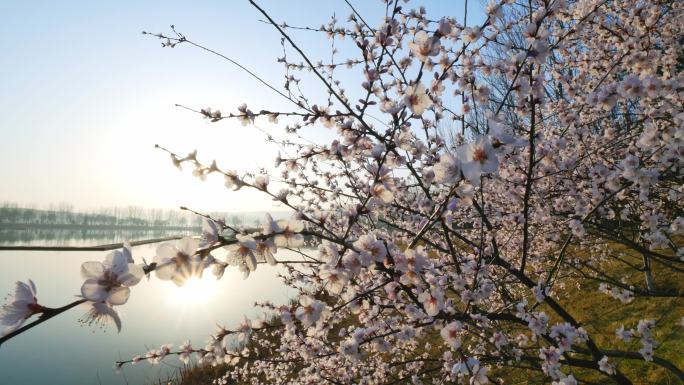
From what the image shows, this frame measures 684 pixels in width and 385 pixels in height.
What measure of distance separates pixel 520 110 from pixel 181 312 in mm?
18953

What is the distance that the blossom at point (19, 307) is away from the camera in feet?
3.32

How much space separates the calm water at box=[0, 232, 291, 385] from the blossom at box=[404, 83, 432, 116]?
3.06 meters

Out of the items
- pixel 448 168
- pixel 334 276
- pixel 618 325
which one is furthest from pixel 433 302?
pixel 618 325

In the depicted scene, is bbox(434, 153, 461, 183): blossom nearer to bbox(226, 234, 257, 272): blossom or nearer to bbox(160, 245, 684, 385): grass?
bbox(226, 234, 257, 272): blossom

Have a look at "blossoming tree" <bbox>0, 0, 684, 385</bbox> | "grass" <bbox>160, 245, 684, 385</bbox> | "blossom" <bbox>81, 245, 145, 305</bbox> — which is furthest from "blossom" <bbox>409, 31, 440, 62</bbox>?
"grass" <bbox>160, 245, 684, 385</bbox>

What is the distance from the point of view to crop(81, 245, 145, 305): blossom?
3.59 ft

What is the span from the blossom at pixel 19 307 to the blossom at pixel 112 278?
0.15 meters

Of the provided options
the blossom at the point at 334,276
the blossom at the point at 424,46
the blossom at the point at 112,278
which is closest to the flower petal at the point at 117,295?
the blossom at the point at 112,278

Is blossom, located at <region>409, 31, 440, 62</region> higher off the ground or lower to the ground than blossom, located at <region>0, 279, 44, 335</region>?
higher

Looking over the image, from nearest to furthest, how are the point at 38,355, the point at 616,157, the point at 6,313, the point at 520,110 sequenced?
the point at 6,313 → the point at 520,110 → the point at 616,157 → the point at 38,355

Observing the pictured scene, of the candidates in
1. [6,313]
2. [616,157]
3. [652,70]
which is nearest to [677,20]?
[652,70]

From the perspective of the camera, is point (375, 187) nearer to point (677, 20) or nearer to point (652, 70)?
point (652, 70)

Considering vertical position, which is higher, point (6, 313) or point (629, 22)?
point (629, 22)

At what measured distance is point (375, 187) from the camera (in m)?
2.00
